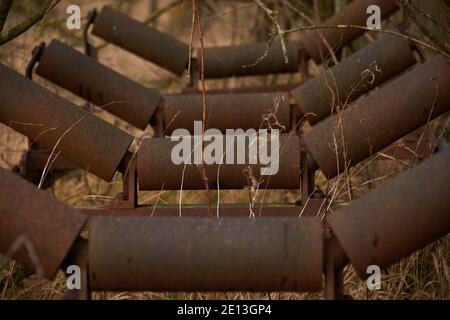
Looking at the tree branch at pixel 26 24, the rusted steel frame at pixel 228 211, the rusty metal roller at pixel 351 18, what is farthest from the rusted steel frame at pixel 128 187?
the rusty metal roller at pixel 351 18

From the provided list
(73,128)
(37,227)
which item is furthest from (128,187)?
(37,227)

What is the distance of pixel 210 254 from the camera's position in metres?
2.01

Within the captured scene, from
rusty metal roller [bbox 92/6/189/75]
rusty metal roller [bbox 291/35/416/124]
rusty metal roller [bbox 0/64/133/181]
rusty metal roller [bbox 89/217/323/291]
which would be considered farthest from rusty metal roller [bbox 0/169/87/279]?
rusty metal roller [bbox 92/6/189/75]

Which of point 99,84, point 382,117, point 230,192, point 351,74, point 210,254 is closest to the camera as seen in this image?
point 210,254

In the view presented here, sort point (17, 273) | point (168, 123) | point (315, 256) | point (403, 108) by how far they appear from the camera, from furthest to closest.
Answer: point (168, 123) → point (17, 273) → point (403, 108) → point (315, 256)

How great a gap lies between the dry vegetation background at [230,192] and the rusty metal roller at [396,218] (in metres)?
0.58

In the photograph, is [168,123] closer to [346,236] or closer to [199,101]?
[199,101]

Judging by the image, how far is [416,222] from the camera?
208 centimetres

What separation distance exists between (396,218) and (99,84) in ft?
7.50

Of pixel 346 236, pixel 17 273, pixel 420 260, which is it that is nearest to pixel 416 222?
pixel 346 236

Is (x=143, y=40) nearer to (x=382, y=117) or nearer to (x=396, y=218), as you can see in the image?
(x=382, y=117)

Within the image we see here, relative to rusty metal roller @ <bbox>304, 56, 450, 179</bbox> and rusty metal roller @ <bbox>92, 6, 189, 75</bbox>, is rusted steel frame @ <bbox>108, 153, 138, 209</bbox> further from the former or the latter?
rusty metal roller @ <bbox>92, 6, 189, 75</bbox>

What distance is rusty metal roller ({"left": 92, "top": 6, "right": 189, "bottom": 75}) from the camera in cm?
521
